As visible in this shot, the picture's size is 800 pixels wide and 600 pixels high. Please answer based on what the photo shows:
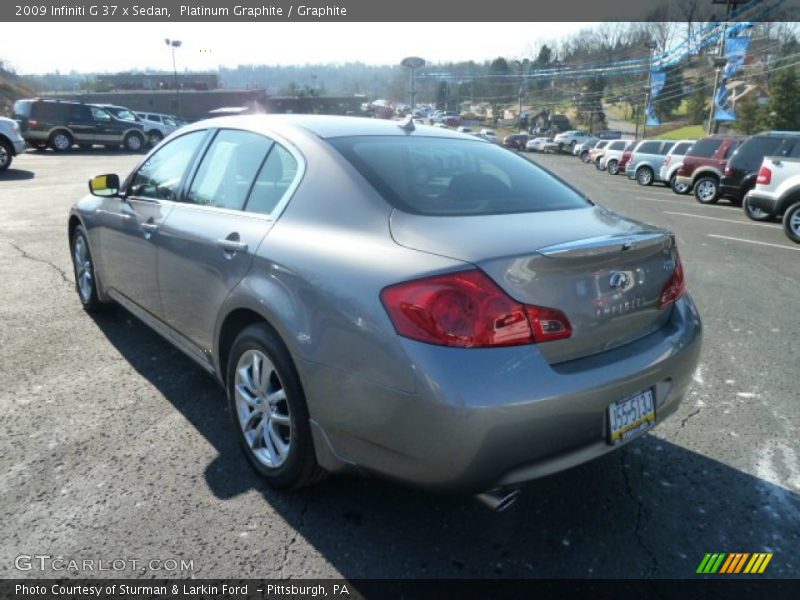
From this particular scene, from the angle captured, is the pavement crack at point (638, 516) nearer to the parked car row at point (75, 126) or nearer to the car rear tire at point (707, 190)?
the car rear tire at point (707, 190)

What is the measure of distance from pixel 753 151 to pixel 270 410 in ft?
46.1

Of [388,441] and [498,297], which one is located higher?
[498,297]

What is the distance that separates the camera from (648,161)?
2197cm

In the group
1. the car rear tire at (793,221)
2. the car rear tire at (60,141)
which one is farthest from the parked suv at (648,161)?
the car rear tire at (60,141)

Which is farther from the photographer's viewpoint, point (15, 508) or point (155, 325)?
point (155, 325)

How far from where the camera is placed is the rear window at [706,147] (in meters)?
16.1

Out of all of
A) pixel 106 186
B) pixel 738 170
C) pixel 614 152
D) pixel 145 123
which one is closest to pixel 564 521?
pixel 106 186

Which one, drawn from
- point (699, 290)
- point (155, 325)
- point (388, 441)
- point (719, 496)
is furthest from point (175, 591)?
point (699, 290)

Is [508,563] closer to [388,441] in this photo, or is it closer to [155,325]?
[388,441]

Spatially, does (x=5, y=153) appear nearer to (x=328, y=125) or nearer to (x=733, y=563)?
(x=328, y=125)

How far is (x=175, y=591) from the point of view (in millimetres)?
2166

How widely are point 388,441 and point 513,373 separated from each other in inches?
19.9

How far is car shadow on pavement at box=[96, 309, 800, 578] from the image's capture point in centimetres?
232

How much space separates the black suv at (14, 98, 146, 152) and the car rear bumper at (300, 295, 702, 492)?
2658 centimetres
